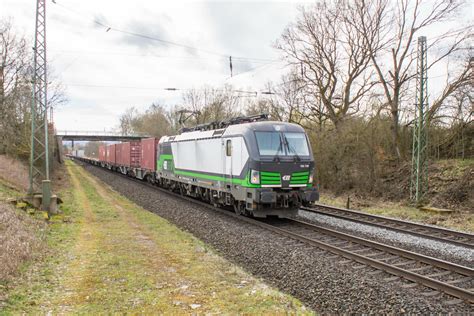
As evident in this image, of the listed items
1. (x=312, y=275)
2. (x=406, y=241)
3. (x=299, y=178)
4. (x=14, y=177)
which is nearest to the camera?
(x=312, y=275)

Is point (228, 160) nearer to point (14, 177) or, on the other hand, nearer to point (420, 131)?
point (420, 131)

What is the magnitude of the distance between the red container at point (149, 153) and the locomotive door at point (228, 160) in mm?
11450

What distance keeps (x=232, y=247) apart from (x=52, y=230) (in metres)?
5.08

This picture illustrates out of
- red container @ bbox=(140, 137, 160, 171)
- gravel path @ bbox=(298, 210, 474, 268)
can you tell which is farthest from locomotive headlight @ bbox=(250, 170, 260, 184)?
red container @ bbox=(140, 137, 160, 171)

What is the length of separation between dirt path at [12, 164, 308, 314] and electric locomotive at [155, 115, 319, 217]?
260 cm

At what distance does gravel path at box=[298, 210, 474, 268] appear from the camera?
8414 millimetres

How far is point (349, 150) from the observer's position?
67.7 ft

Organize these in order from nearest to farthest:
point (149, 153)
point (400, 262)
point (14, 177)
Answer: point (400, 262), point (14, 177), point (149, 153)

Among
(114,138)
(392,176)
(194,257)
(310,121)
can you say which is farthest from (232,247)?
(114,138)

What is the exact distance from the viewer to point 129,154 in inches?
1228

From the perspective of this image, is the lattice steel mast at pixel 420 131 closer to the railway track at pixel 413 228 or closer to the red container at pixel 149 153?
the railway track at pixel 413 228

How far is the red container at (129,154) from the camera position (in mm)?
29297

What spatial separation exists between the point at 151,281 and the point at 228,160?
22.7 feet

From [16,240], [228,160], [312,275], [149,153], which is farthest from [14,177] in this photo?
[312,275]
